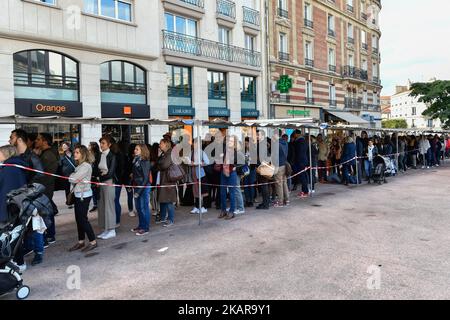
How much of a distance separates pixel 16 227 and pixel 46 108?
11.5m

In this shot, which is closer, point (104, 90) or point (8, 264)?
point (8, 264)

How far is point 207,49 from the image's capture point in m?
21.4

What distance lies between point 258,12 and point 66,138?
15539 mm

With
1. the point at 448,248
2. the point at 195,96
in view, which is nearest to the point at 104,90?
the point at 195,96

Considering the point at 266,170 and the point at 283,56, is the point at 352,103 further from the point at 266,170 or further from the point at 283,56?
the point at 266,170

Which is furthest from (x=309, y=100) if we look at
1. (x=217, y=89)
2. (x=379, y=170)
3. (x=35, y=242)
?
(x=35, y=242)

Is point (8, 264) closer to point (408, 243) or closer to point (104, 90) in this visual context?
point (408, 243)

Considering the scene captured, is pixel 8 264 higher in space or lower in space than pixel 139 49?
lower

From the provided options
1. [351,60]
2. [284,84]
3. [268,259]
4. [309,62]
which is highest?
[351,60]

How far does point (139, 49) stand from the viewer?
1816 cm

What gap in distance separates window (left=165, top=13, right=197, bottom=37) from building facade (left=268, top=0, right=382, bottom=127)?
6836 mm

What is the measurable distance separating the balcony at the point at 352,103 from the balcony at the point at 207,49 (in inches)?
526

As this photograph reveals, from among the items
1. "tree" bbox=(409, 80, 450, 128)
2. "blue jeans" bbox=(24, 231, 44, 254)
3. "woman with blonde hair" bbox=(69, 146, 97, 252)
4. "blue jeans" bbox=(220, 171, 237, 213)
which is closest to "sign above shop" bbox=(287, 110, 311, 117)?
"tree" bbox=(409, 80, 450, 128)

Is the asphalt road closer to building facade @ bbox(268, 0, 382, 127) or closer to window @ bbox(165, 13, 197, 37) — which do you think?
window @ bbox(165, 13, 197, 37)
